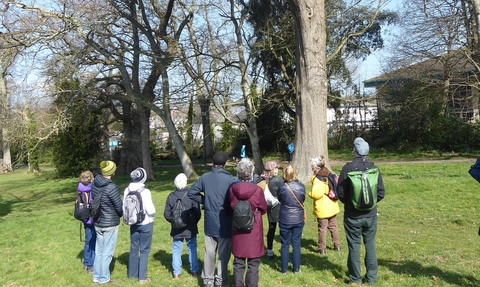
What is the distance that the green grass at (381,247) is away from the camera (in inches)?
225

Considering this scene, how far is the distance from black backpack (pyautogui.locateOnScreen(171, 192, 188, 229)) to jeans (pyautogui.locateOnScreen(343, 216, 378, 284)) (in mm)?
2143

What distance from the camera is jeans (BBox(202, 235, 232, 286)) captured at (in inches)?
207

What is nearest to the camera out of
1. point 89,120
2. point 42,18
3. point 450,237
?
point 450,237

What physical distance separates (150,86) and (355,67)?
11.6m

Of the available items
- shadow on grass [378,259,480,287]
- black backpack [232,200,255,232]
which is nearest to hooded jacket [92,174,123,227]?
black backpack [232,200,255,232]

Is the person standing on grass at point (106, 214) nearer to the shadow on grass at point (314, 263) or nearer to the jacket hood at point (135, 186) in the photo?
the jacket hood at point (135, 186)

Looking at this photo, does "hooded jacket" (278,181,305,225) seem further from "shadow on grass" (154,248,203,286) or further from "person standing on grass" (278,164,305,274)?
"shadow on grass" (154,248,203,286)

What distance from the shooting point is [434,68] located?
23.4 meters

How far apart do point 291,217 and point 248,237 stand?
1135mm

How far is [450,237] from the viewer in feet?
25.1

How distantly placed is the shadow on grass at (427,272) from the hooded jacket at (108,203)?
3.88 m

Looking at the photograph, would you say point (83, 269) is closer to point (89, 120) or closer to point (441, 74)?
point (89, 120)

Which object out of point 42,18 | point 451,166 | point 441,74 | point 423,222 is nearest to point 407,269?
point 423,222

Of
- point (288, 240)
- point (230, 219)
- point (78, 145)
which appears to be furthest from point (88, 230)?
point (78, 145)
